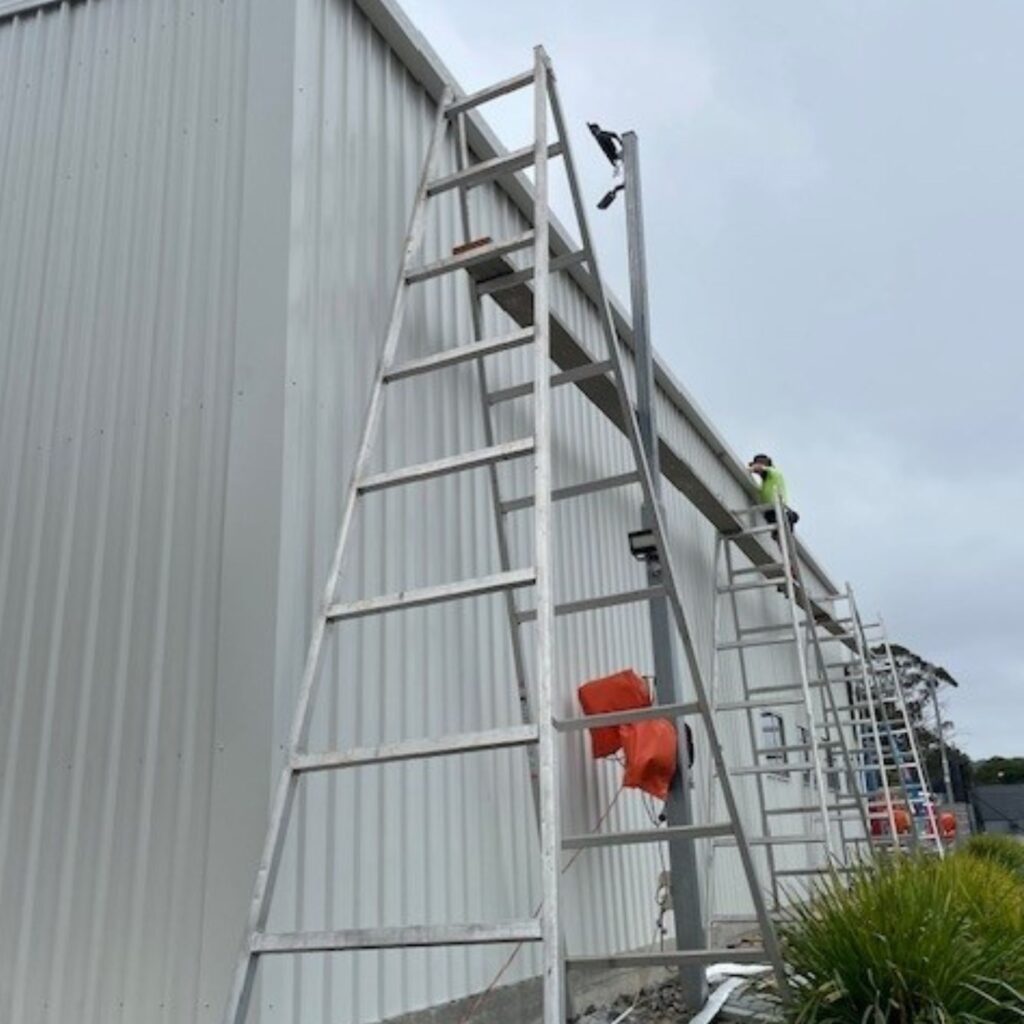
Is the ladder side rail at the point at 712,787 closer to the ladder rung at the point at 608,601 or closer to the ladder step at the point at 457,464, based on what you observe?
the ladder rung at the point at 608,601

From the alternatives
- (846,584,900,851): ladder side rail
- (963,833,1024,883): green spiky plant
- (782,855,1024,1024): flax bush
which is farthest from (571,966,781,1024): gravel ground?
(963,833,1024,883): green spiky plant

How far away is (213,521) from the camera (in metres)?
4.10

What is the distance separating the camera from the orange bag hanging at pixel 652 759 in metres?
5.75

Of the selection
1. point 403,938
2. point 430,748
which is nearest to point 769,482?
point 430,748

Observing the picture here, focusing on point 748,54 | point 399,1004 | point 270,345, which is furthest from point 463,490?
point 748,54

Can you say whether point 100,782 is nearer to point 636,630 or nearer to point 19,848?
point 19,848

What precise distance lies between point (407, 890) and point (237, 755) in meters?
1.07

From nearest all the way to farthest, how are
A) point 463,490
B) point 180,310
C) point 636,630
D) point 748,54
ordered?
point 180,310 → point 463,490 → point 636,630 → point 748,54

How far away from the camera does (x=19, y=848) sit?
13.4ft

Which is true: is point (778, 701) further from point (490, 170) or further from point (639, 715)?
point (490, 170)

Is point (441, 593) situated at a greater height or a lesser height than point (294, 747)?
greater

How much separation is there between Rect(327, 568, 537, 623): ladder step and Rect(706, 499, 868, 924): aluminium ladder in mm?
2663

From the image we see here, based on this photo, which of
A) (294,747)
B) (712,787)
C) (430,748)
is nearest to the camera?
(430,748)

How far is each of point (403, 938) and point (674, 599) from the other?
2.14 meters
